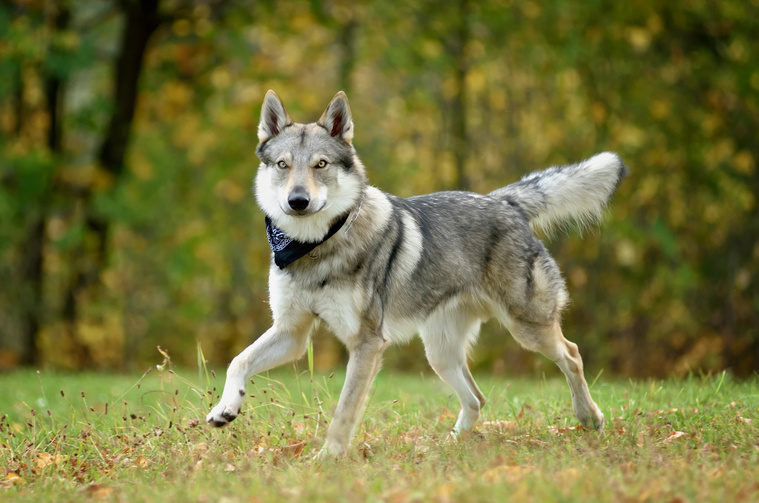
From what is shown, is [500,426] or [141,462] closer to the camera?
[141,462]

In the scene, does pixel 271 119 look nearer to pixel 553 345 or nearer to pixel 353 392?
pixel 353 392

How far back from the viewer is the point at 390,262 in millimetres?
5309

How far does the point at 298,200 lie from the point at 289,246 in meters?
0.35

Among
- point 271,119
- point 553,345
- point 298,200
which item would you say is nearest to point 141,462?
point 298,200

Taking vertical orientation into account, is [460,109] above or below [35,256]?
above

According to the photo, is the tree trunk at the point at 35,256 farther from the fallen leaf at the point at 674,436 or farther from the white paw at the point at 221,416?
the fallen leaf at the point at 674,436

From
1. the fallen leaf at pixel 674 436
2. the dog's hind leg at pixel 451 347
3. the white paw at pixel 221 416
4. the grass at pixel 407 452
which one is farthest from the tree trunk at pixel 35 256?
the fallen leaf at pixel 674 436

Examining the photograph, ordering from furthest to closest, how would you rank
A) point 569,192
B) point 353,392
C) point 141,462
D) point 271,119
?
point 569,192, point 271,119, point 353,392, point 141,462

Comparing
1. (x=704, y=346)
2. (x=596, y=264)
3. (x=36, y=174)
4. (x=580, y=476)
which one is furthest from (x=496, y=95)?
(x=580, y=476)

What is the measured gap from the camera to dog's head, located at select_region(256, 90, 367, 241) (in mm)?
4914

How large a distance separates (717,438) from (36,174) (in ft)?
37.4

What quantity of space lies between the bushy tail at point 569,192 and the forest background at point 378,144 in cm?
626

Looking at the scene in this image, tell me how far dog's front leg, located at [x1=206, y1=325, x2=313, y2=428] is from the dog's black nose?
80 cm

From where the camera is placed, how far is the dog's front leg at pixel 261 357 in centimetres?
473
